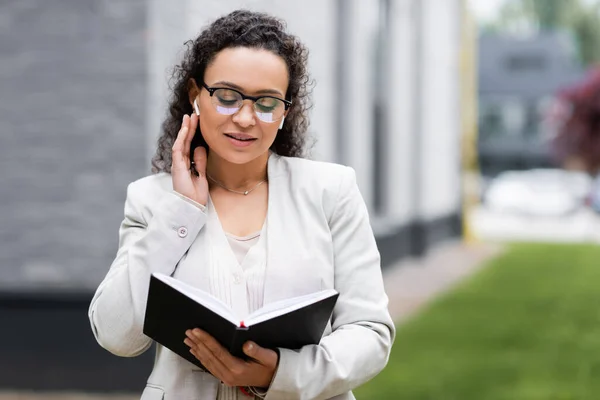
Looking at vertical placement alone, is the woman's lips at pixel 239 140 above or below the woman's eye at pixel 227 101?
below

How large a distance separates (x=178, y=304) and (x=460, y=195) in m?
19.4

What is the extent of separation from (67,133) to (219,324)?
424 cm

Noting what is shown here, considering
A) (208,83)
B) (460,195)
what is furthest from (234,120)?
(460,195)

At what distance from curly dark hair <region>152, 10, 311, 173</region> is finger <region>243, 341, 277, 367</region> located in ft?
1.80

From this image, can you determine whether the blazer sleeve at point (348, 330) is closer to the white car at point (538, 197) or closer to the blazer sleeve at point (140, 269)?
the blazer sleeve at point (140, 269)

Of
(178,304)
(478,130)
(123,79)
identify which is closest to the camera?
(178,304)

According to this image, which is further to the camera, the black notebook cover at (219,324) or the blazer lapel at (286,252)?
the blazer lapel at (286,252)

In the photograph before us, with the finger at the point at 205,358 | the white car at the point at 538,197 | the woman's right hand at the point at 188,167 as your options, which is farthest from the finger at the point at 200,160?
the white car at the point at 538,197

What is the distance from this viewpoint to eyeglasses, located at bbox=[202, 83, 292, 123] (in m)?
2.13

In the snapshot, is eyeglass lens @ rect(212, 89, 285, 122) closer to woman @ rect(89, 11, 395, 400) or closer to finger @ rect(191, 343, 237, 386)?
woman @ rect(89, 11, 395, 400)

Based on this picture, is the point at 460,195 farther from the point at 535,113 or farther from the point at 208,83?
the point at 535,113

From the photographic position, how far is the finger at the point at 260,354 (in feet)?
6.58

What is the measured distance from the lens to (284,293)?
2123 mm

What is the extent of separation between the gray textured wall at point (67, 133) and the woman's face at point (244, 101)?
12.3 ft
